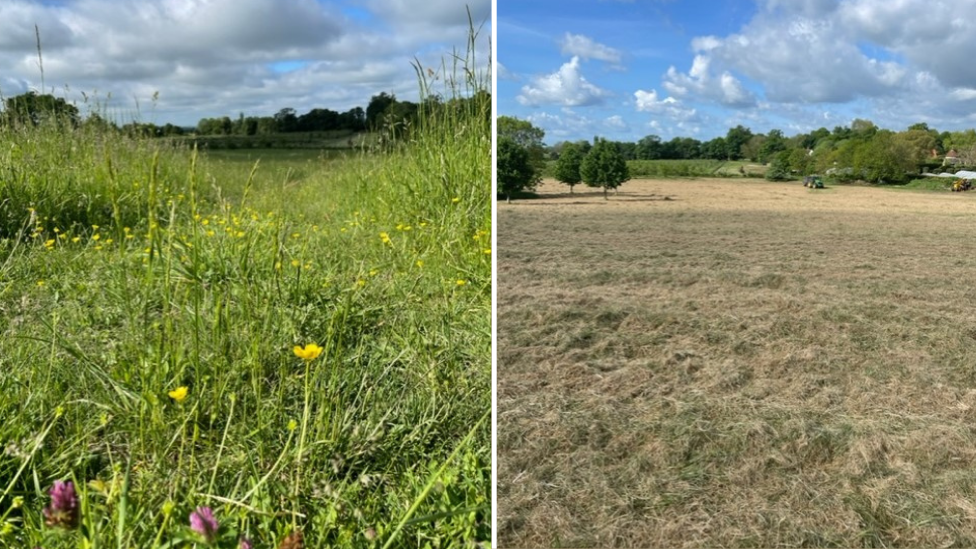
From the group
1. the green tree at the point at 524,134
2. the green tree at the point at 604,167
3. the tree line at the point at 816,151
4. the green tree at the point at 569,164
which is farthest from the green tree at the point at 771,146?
the green tree at the point at 524,134

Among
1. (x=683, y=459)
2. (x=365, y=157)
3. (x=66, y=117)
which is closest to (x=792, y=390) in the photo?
(x=683, y=459)

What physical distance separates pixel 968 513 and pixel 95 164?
477 cm

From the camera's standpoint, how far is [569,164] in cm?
193

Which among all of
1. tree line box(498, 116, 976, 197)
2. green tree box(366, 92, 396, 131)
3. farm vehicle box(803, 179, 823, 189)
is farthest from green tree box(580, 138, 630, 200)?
green tree box(366, 92, 396, 131)

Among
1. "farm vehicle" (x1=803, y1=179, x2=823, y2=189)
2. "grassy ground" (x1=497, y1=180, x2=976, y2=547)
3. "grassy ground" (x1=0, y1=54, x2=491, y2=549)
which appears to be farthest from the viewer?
"farm vehicle" (x1=803, y1=179, x2=823, y2=189)

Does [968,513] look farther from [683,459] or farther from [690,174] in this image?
[690,174]

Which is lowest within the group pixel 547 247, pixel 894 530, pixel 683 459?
pixel 894 530

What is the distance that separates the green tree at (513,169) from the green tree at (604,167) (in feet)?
0.52

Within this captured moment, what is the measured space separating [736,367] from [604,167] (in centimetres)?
65

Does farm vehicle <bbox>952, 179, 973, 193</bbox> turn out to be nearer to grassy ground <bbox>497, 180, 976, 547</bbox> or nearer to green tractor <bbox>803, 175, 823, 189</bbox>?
grassy ground <bbox>497, 180, 976, 547</bbox>

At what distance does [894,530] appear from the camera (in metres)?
1.66

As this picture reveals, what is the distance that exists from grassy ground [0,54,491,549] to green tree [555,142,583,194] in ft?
1.65

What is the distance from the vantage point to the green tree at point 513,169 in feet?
5.95

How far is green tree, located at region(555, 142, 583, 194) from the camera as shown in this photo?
191 centimetres
